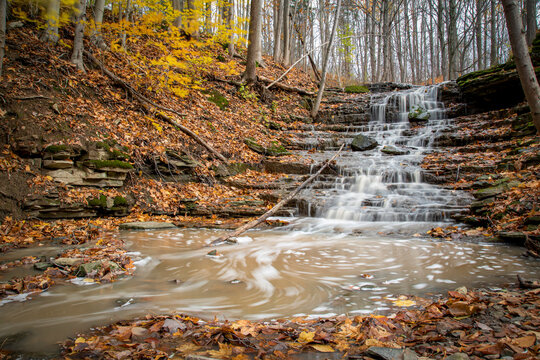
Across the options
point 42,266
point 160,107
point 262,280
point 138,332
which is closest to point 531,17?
point 160,107

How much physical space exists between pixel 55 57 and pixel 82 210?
14.4 ft

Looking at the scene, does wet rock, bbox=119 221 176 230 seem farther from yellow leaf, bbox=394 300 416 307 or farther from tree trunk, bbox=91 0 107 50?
tree trunk, bbox=91 0 107 50

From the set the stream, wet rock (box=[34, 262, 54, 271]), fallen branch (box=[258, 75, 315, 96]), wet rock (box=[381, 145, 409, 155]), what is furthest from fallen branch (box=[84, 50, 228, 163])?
fallen branch (box=[258, 75, 315, 96])

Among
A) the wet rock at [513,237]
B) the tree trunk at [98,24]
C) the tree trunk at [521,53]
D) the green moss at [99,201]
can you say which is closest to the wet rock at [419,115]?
the tree trunk at [521,53]

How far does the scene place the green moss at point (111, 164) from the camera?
636 cm

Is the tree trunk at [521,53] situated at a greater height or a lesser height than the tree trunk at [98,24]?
lesser

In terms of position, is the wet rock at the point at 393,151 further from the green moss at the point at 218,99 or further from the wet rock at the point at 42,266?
the wet rock at the point at 42,266

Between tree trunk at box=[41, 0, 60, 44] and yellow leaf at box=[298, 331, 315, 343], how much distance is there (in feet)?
28.7

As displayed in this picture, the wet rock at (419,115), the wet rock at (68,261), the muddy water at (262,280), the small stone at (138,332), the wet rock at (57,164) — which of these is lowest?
the muddy water at (262,280)

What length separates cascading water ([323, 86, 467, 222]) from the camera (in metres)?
7.07

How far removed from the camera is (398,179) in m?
9.07

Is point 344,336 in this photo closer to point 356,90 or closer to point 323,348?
point 323,348

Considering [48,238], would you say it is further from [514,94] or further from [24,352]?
[514,94]

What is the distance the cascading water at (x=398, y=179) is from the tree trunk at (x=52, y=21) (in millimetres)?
8524
